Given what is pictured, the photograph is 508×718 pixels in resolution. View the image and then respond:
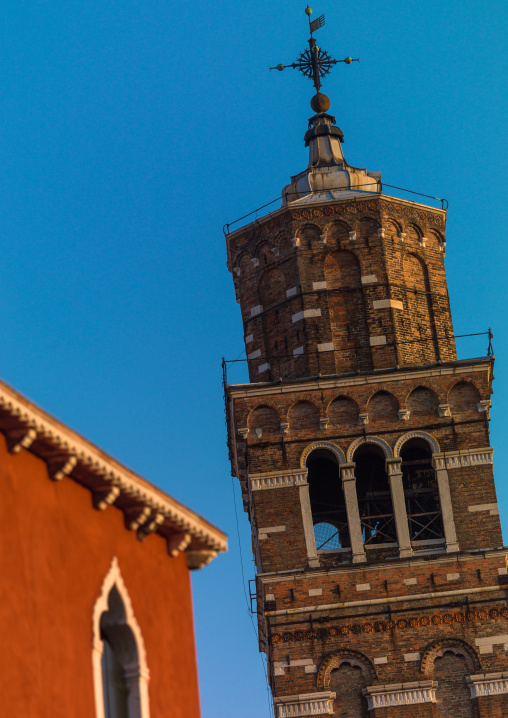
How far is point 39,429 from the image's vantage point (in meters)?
20.0

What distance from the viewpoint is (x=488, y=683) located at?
4241 centimetres

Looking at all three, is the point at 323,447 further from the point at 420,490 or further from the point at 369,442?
the point at 420,490

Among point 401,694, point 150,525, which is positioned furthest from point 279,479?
point 150,525

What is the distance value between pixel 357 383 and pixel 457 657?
7.83 metres

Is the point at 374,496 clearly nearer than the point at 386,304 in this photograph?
Yes

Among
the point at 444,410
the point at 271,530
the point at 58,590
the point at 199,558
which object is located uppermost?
the point at 444,410

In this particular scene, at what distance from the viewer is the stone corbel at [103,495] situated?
22.0 metres

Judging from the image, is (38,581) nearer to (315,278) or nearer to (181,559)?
(181,559)

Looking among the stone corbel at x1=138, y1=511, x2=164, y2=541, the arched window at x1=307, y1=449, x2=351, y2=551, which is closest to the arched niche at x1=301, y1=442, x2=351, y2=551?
the arched window at x1=307, y1=449, x2=351, y2=551

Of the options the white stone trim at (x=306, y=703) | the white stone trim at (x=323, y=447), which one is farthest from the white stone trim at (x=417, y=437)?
the white stone trim at (x=306, y=703)

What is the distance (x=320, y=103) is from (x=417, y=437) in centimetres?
1278

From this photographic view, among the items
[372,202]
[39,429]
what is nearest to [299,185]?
[372,202]

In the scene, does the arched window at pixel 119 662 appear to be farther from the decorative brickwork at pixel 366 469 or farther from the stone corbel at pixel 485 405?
the stone corbel at pixel 485 405

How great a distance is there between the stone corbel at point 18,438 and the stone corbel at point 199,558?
19.7 ft
